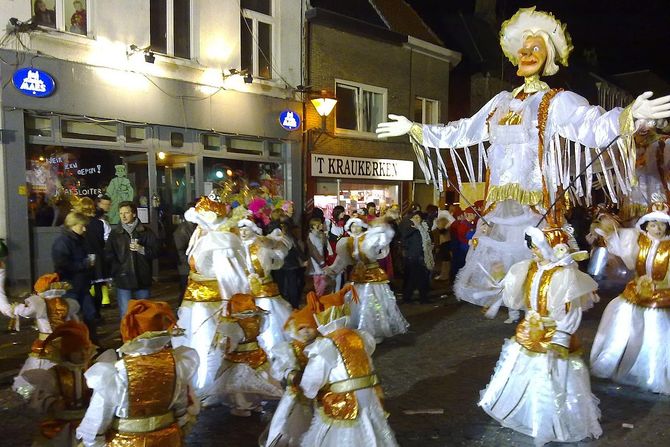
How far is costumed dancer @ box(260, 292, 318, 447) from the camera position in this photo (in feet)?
12.0

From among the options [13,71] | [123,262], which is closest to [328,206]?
[13,71]

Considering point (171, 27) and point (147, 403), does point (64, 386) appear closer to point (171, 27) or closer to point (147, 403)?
point (147, 403)

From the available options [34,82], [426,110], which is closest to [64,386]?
[34,82]

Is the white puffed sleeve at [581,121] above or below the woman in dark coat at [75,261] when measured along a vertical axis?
above

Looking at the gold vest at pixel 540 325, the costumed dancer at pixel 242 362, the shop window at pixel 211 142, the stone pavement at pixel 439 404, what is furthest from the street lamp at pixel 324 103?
the gold vest at pixel 540 325

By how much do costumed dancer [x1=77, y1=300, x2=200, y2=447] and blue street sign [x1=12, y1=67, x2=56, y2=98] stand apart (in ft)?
27.6

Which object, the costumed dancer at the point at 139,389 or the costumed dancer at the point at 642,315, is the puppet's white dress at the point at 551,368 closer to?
the costumed dancer at the point at 642,315

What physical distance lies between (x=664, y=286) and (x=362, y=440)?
12.2ft

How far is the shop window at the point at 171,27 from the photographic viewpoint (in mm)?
11852

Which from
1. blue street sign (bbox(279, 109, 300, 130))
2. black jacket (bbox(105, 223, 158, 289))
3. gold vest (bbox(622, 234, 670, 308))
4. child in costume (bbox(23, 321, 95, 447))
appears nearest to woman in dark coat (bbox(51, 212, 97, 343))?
black jacket (bbox(105, 223, 158, 289))

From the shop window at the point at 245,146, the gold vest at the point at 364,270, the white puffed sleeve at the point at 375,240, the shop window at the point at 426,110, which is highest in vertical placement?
the shop window at the point at 426,110

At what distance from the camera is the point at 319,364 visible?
3434mm

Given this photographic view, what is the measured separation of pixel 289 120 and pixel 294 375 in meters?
10.8

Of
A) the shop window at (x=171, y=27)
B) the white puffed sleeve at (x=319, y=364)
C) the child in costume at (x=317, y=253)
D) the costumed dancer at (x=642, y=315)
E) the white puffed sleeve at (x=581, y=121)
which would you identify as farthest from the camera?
the shop window at (x=171, y=27)
